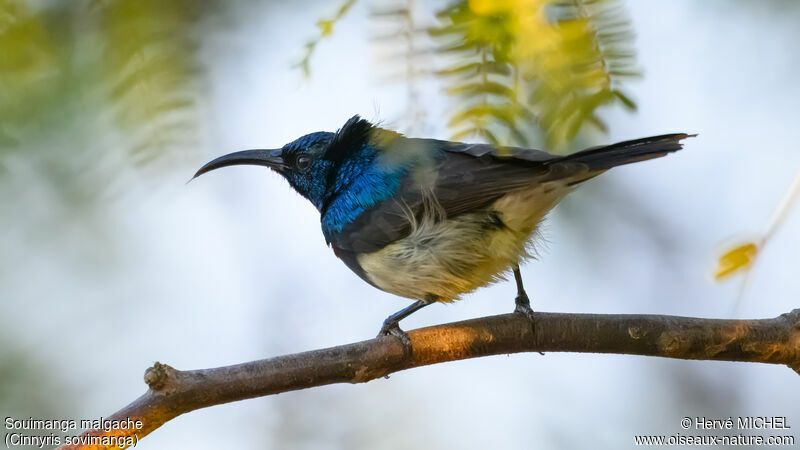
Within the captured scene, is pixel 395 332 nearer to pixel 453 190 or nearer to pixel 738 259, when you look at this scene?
pixel 453 190

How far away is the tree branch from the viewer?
247 centimetres

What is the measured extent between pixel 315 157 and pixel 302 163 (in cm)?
9

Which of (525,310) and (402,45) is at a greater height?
(525,310)

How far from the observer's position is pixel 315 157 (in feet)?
14.0

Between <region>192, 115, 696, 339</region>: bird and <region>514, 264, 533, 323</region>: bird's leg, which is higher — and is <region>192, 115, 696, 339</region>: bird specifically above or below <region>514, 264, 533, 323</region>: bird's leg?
above

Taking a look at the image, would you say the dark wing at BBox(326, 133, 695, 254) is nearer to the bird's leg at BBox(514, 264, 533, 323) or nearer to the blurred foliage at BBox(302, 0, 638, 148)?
the bird's leg at BBox(514, 264, 533, 323)

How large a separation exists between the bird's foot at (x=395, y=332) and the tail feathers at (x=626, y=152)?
0.87 m

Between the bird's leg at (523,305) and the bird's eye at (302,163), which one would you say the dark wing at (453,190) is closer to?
the bird's leg at (523,305)

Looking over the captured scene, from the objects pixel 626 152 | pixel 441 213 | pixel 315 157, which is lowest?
pixel 626 152

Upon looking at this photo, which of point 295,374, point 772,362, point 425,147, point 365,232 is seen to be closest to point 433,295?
point 365,232

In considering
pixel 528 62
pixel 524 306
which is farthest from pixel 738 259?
pixel 524 306

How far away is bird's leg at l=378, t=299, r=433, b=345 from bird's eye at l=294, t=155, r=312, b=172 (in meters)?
1.05

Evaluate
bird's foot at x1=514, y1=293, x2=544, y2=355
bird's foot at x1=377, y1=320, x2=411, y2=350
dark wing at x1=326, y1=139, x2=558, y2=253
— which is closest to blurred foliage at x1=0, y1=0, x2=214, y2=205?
dark wing at x1=326, y1=139, x2=558, y2=253

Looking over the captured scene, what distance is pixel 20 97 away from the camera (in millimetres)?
788
